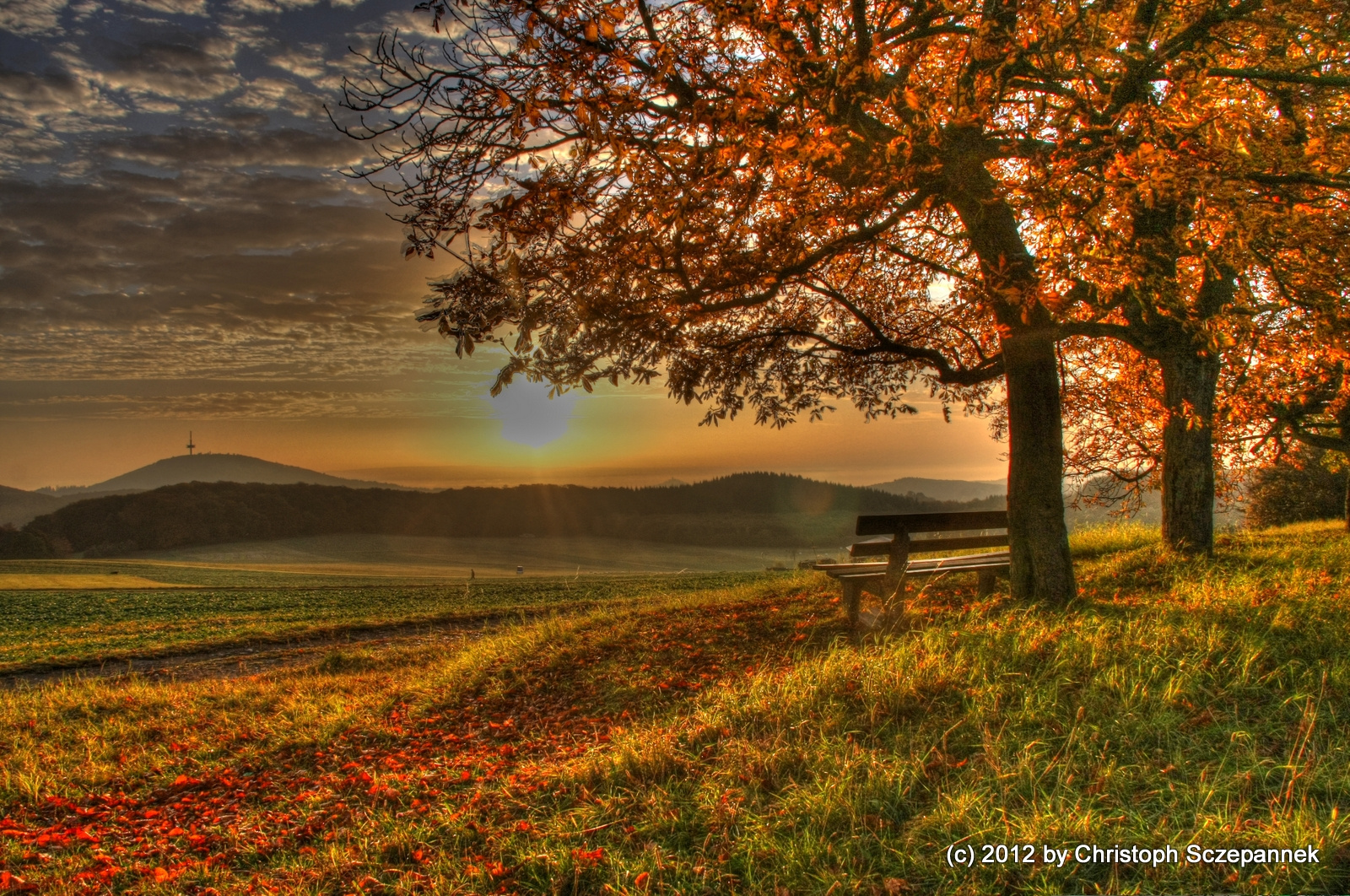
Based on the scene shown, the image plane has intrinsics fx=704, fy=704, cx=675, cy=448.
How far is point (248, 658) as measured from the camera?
1313cm

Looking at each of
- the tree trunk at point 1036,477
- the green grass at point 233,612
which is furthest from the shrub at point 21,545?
the tree trunk at point 1036,477

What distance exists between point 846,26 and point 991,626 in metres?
6.32

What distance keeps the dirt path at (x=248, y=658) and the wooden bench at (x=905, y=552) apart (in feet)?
22.2

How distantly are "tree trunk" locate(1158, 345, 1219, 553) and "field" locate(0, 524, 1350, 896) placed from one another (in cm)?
190

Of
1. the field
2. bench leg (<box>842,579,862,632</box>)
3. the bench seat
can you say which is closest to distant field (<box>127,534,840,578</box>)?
the bench seat

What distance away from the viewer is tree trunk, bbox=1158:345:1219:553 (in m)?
10.3

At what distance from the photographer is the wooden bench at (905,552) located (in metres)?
7.83

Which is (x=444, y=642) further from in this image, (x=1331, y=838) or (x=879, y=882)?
(x=1331, y=838)

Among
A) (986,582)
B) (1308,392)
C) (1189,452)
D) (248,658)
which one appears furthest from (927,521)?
(248,658)

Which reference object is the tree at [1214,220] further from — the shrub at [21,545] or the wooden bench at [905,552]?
the shrub at [21,545]

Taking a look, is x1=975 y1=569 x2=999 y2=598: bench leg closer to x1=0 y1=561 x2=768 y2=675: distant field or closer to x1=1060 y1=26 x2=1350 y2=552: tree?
x1=1060 y1=26 x2=1350 y2=552: tree

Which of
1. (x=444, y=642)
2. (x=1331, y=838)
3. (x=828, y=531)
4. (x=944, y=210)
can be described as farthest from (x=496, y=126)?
(x=828, y=531)

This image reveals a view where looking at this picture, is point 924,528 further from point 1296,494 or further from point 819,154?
point 1296,494

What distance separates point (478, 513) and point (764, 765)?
8055cm
